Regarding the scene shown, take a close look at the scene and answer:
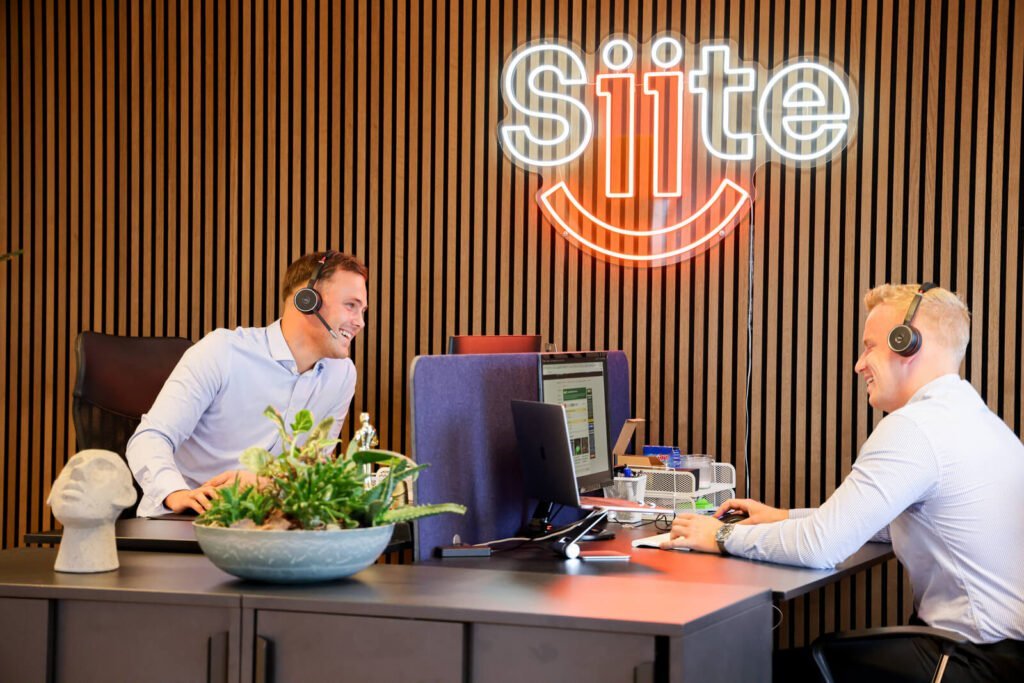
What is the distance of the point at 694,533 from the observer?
3.38 meters

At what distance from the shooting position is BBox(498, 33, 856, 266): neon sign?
5426 millimetres

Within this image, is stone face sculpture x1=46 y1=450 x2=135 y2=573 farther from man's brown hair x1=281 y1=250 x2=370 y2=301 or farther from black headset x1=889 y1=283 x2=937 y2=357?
black headset x1=889 y1=283 x2=937 y2=357

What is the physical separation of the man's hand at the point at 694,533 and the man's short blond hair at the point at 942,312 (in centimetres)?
79

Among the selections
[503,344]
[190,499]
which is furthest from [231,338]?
[503,344]

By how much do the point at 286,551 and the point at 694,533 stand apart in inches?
57.5

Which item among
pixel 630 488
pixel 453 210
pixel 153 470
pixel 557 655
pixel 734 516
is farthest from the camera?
pixel 453 210

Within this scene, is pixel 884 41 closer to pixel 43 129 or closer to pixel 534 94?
pixel 534 94

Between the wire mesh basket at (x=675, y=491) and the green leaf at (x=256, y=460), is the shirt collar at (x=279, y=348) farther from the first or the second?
the green leaf at (x=256, y=460)

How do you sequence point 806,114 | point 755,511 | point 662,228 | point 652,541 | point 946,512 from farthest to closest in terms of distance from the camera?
point 662,228
point 806,114
point 755,511
point 652,541
point 946,512

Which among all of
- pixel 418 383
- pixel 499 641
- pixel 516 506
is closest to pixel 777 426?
pixel 516 506

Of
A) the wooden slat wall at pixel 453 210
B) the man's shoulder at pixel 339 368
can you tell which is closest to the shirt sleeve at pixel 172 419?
the man's shoulder at pixel 339 368

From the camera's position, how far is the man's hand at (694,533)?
3.34 m

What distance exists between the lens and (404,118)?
601 cm

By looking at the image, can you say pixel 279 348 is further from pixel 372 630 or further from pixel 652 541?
pixel 372 630
